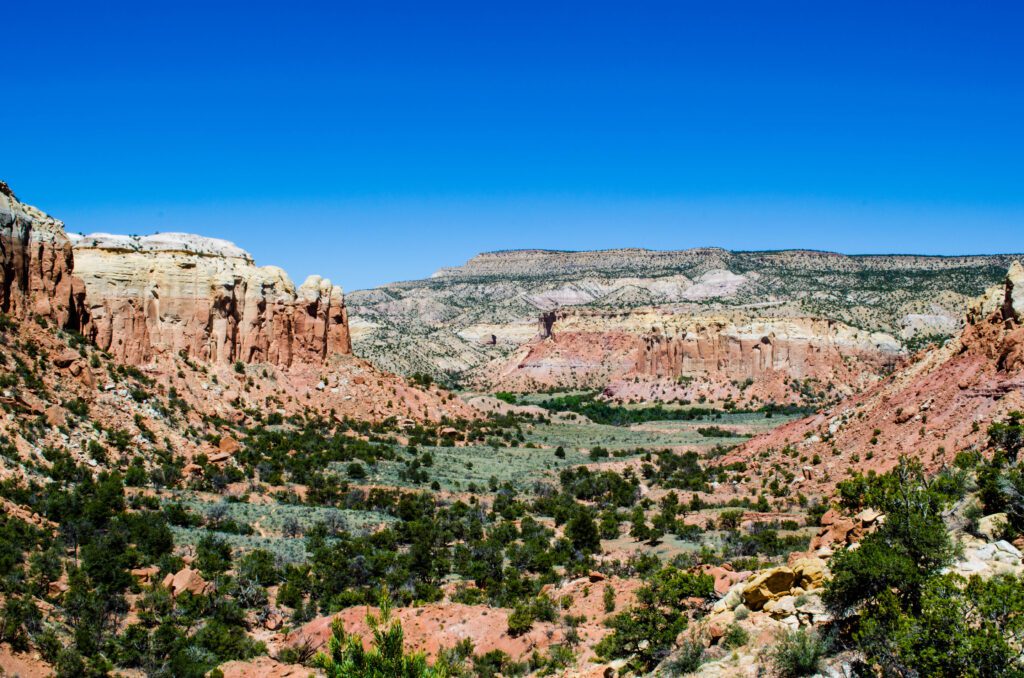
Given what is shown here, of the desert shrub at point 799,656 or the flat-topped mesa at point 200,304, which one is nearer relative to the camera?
the desert shrub at point 799,656

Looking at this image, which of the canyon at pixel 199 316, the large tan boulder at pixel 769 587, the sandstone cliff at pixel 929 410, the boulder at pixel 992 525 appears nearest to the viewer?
the boulder at pixel 992 525

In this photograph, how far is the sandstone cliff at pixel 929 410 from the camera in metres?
30.8

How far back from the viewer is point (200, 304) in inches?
2044

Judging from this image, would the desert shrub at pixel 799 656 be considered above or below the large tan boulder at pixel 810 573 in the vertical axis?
below

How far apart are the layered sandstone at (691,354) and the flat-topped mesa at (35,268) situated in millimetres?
75711

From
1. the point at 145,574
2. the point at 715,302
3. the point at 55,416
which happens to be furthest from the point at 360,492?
the point at 715,302

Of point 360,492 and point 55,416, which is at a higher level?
point 55,416

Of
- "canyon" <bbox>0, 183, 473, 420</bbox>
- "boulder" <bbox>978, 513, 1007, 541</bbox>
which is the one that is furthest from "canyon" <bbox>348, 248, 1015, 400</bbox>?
"boulder" <bbox>978, 513, 1007, 541</bbox>

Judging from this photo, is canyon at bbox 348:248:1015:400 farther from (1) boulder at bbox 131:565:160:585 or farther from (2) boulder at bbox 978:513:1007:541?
(1) boulder at bbox 131:565:160:585

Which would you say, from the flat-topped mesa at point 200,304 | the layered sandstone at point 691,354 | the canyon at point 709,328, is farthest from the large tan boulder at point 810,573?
the layered sandstone at point 691,354

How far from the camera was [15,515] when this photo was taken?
24688 millimetres

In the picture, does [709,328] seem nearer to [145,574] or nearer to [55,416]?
[55,416]

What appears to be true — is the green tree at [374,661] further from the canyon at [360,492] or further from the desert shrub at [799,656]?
the desert shrub at [799,656]

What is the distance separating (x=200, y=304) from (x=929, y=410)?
42.9 meters
